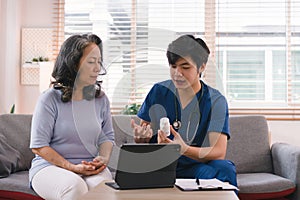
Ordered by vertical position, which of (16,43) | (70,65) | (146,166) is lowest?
(146,166)

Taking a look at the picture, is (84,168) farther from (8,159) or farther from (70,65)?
(8,159)

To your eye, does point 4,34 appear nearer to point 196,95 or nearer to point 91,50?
point 91,50

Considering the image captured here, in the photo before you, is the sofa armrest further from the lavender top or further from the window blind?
the window blind

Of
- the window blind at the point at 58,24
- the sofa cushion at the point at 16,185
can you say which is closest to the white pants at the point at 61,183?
the sofa cushion at the point at 16,185

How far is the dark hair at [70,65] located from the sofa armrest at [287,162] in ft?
4.12

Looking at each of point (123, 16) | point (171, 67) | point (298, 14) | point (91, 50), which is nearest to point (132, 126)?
point (171, 67)

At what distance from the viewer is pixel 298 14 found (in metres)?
3.87

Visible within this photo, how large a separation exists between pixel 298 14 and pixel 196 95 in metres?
1.99

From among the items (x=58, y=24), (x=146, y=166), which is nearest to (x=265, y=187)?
(x=146, y=166)

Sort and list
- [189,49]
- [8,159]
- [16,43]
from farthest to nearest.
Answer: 1. [16,43]
2. [8,159]
3. [189,49]

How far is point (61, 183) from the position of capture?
2023 millimetres

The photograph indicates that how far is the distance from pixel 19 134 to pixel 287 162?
1.73 meters

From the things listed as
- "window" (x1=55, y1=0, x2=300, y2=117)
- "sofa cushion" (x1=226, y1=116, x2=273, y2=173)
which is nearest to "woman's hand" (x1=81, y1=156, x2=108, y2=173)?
"sofa cushion" (x1=226, y1=116, x2=273, y2=173)

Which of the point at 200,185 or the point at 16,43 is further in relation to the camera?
the point at 16,43
